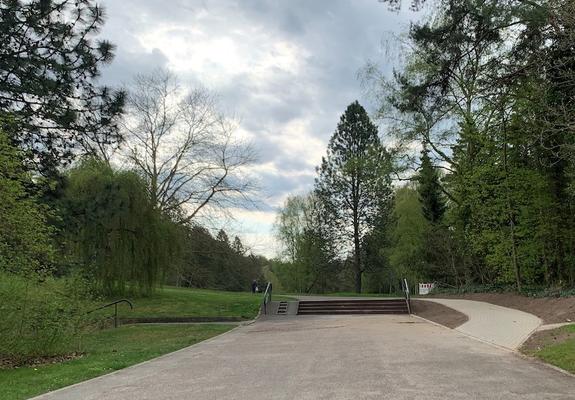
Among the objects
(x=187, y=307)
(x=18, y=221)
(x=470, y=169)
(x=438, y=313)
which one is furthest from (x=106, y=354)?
(x=470, y=169)

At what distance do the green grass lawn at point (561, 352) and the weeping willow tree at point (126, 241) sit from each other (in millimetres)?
18097

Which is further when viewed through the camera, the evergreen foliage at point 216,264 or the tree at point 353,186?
the tree at point 353,186

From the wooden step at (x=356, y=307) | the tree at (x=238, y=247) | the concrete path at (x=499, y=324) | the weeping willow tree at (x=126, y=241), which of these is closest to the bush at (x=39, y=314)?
the weeping willow tree at (x=126, y=241)

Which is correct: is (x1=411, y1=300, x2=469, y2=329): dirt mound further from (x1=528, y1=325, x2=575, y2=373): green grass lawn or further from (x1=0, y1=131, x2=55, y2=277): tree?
(x1=0, y1=131, x2=55, y2=277): tree

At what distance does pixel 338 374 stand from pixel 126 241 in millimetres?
18926

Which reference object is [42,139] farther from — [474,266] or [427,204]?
[427,204]

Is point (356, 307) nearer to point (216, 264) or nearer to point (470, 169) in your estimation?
point (470, 169)

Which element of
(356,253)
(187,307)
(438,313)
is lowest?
(438,313)

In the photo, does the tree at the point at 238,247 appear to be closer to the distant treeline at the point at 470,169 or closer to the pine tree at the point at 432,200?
the distant treeline at the point at 470,169

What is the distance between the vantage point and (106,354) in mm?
13961

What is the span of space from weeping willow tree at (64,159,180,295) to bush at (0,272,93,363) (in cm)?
1015

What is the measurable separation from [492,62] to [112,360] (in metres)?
12.1

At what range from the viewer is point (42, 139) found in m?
13.8

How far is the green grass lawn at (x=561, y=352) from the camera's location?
9176 mm
